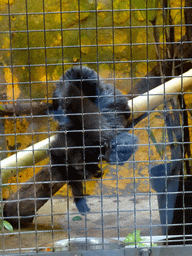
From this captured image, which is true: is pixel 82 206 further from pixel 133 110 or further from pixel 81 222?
pixel 133 110

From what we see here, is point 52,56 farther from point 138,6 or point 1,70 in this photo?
point 138,6

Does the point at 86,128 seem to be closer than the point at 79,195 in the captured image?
Yes


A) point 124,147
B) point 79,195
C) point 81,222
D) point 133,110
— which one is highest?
point 133,110

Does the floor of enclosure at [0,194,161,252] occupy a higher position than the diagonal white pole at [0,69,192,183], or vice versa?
the diagonal white pole at [0,69,192,183]

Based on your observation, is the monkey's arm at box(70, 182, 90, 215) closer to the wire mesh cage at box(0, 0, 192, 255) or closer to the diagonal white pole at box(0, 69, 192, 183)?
the wire mesh cage at box(0, 0, 192, 255)

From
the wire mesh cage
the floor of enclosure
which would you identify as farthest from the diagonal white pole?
the floor of enclosure

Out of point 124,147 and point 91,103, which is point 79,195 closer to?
point 124,147

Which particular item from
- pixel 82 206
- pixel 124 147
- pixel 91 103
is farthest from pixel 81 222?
pixel 91 103

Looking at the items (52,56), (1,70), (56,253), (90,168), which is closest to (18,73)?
(1,70)

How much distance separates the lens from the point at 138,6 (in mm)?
1330

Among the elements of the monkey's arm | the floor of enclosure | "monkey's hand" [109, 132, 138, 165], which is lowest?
the floor of enclosure

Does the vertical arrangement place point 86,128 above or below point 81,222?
above

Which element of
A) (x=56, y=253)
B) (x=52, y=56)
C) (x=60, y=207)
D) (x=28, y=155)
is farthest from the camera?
(x=60, y=207)

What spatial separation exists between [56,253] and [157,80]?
89 cm
